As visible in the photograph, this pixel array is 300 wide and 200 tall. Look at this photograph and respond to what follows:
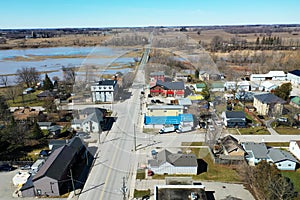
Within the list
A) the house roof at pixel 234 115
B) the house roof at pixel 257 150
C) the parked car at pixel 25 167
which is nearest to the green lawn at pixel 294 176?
the house roof at pixel 257 150

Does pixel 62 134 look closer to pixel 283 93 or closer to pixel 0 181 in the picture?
pixel 0 181

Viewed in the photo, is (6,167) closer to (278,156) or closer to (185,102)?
(185,102)

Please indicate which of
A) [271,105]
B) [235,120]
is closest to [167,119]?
[235,120]

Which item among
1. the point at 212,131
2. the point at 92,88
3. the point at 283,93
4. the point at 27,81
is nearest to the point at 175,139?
the point at 212,131

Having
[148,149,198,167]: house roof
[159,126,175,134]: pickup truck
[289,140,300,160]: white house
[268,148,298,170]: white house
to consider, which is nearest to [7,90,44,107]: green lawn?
[159,126,175,134]: pickup truck

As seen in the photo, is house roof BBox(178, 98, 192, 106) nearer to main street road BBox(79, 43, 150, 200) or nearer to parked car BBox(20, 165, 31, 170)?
main street road BBox(79, 43, 150, 200)

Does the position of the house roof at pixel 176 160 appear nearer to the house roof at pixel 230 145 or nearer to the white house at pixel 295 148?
the house roof at pixel 230 145
